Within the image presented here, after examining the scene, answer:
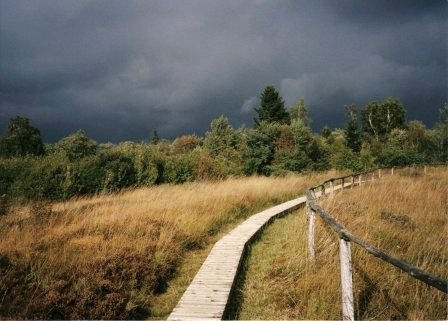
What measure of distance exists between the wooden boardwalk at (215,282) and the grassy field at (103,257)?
404 mm

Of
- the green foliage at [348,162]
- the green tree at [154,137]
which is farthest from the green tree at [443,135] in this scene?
the green tree at [154,137]

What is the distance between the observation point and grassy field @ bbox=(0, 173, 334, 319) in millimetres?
5188

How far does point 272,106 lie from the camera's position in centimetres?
4881

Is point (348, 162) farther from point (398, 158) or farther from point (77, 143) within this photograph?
point (77, 143)

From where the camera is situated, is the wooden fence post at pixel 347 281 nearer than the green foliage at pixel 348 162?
Yes

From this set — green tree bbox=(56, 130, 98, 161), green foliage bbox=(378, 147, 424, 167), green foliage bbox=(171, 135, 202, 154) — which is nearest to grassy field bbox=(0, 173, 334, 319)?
green foliage bbox=(378, 147, 424, 167)

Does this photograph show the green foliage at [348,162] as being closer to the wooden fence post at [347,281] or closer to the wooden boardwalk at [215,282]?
the wooden boardwalk at [215,282]

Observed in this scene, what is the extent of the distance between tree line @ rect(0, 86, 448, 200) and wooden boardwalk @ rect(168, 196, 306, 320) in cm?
716

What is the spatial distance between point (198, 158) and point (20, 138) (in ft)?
130

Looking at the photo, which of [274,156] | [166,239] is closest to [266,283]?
[166,239]

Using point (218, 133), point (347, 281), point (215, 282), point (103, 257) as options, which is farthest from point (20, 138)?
point (347, 281)

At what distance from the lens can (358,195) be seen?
13734mm

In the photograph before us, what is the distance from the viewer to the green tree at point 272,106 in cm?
4870

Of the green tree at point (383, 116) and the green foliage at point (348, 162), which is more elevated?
the green tree at point (383, 116)
